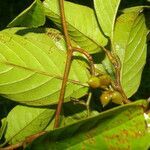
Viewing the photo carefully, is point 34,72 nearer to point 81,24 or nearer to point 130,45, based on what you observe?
point 81,24

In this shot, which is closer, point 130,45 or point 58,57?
point 58,57

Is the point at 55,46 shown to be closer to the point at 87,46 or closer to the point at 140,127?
the point at 87,46

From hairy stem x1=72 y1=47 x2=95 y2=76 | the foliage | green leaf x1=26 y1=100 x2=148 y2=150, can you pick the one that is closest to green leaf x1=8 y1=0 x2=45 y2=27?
the foliage

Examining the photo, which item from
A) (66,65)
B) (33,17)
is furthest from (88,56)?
(33,17)

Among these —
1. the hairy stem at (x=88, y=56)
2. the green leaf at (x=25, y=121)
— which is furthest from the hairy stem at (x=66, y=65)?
the green leaf at (x=25, y=121)

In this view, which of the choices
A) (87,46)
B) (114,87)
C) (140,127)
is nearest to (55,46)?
(87,46)

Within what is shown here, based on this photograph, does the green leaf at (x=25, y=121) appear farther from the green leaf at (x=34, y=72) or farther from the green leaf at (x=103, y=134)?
the green leaf at (x=103, y=134)

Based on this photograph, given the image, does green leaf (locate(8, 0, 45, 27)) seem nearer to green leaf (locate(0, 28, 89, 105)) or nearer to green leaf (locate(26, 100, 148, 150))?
green leaf (locate(0, 28, 89, 105))
